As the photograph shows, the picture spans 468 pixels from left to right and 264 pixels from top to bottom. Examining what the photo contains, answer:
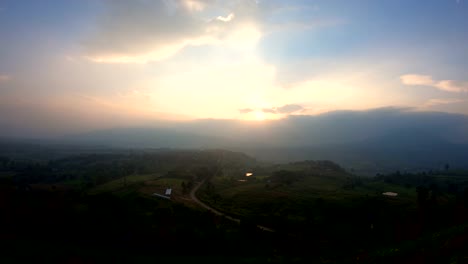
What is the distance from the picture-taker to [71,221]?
66.0 meters

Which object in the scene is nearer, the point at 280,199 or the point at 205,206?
the point at 205,206

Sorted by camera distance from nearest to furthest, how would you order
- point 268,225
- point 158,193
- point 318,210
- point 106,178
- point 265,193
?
1. point 268,225
2. point 318,210
3. point 158,193
4. point 265,193
5. point 106,178

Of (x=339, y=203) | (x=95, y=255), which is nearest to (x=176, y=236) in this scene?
(x=95, y=255)

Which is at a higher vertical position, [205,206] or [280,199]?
[280,199]

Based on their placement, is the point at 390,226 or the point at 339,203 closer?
the point at 390,226

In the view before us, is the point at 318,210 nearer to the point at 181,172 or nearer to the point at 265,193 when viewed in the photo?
the point at 265,193

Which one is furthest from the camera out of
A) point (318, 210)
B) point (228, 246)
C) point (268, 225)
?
point (318, 210)

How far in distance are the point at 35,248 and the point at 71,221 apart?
1554 centimetres

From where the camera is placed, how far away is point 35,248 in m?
50.6

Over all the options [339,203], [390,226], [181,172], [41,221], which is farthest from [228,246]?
[181,172]

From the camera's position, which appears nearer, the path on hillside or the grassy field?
the path on hillside

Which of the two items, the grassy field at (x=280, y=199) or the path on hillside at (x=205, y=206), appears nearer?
the path on hillside at (x=205, y=206)

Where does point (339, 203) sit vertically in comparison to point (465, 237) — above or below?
below

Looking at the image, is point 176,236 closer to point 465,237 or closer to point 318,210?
point 465,237
